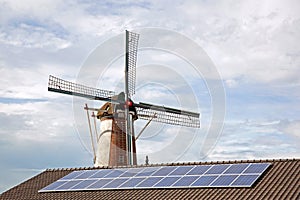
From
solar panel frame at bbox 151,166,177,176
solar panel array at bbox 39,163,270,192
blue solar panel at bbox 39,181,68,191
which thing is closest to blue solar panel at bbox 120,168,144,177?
solar panel array at bbox 39,163,270,192

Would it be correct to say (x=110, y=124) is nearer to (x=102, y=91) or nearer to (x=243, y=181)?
(x=102, y=91)

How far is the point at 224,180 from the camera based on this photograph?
2183 cm

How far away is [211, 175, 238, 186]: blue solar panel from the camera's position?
21.5m

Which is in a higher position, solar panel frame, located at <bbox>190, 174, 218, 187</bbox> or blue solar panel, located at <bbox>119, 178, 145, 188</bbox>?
blue solar panel, located at <bbox>119, 178, 145, 188</bbox>

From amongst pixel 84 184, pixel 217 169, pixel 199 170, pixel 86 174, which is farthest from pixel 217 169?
pixel 86 174

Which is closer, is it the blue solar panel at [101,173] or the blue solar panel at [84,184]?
the blue solar panel at [84,184]

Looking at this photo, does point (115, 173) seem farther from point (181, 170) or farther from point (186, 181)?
point (186, 181)

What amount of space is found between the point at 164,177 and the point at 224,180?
3.08 metres

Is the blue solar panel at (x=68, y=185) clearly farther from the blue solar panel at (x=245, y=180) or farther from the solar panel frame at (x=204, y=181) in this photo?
the blue solar panel at (x=245, y=180)

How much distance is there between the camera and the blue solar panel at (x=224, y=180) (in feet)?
70.5

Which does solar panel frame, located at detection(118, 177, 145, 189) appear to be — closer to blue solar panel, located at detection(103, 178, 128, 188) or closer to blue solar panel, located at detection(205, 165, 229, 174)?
blue solar panel, located at detection(103, 178, 128, 188)

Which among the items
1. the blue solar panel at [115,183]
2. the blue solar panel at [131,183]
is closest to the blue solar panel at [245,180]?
the blue solar panel at [131,183]

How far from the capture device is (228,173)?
22625 millimetres

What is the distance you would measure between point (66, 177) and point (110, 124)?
8648mm
